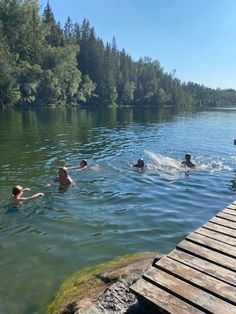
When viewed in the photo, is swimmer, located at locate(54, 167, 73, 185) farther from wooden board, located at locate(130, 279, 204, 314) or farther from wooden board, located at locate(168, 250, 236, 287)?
wooden board, located at locate(130, 279, 204, 314)

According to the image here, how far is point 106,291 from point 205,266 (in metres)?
1.71

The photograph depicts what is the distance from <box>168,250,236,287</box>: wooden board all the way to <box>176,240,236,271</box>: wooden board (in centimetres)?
10

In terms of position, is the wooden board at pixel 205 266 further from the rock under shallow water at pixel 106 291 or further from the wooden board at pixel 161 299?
the wooden board at pixel 161 299

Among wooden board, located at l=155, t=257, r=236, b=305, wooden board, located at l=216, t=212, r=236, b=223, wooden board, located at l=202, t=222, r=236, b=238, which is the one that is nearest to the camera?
wooden board, located at l=155, t=257, r=236, b=305

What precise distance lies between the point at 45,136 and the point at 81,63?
285 ft

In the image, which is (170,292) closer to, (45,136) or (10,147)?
(10,147)

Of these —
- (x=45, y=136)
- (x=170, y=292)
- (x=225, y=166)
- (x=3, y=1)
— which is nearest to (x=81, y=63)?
(x=3, y=1)

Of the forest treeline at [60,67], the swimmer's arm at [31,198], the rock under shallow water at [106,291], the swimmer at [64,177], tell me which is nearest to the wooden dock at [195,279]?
the rock under shallow water at [106,291]

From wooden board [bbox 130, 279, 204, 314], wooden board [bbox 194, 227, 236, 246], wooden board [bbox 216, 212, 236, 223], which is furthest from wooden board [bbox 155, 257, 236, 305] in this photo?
wooden board [bbox 216, 212, 236, 223]

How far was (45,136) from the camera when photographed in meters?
30.7

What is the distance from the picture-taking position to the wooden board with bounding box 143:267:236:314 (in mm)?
4332

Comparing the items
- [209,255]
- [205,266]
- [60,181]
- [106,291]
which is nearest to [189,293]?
[205,266]

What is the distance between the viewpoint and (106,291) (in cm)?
544

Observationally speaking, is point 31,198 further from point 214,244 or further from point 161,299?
point 161,299
